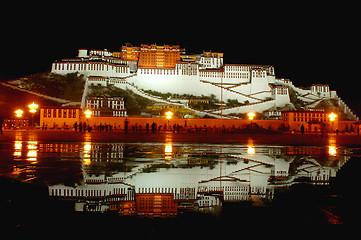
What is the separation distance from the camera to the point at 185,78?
68.4 m

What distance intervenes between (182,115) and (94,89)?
79.1ft

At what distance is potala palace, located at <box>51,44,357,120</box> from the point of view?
64.5 meters

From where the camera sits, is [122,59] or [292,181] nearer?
[292,181]

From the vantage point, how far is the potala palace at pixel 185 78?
64.5 metres

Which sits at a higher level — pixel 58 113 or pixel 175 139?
pixel 58 113

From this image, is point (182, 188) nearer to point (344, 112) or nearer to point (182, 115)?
point (182, 115)

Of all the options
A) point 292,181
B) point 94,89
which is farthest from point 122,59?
point 292,181

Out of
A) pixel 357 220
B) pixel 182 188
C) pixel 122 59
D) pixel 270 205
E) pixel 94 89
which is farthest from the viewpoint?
pixel 122 59

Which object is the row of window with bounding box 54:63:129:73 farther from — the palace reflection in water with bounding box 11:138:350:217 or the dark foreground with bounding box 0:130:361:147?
the palace reflection in water with bounding box 11:138:350:217

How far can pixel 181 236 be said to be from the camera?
2248 millimetres

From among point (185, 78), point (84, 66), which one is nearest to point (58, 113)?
point (84, 66)

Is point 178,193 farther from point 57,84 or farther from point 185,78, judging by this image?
point 57,84

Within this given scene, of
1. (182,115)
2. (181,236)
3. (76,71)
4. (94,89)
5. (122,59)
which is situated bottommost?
(181,236)

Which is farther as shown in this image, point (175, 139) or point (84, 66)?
point (84, 66)
